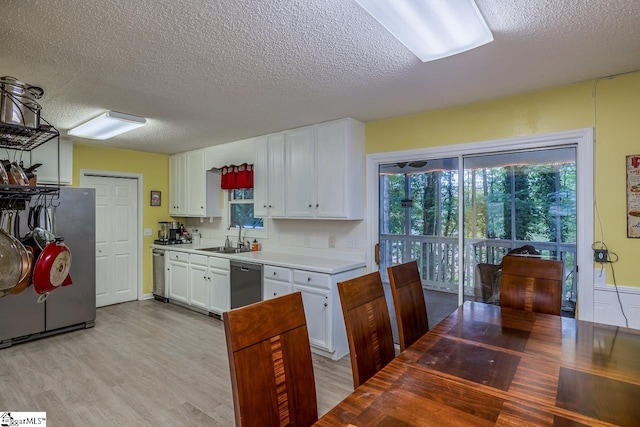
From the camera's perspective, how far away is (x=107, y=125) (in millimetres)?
3436

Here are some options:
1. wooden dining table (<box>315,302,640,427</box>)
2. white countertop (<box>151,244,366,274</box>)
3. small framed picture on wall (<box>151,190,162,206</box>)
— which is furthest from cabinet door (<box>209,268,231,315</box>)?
wooden dining table (<box>315,302,640,427</box>)

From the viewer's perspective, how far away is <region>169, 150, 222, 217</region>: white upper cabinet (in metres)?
4.98

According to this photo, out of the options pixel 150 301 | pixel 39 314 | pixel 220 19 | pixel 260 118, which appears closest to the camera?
pixel 220 19

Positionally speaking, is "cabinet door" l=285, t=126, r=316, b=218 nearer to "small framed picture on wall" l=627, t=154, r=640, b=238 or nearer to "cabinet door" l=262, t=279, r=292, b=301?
"cabinet door" l=262, t=279, r=292, b=301

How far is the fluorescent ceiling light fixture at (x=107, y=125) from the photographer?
319cm

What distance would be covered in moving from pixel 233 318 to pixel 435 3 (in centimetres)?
152

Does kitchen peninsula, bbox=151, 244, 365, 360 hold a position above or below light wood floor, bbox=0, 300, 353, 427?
above

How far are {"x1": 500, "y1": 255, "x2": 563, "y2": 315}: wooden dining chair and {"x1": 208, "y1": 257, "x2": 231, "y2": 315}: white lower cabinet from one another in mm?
2977

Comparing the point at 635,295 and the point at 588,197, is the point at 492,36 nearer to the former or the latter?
the point at 588,197

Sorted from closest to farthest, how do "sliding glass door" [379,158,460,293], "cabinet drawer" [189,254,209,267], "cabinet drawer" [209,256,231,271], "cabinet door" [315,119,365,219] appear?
"sliding glass door" [379,158,460,293] < "cabinet door" [315,119,365,219] < "cabinet drawer" [209,256,231,271] < "cabinet drawer" [189,254,209,267]

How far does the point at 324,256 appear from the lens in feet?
12.8

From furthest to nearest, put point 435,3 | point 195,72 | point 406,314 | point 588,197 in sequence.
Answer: point 588,197
point 195,72
point 406,314
point 435,3

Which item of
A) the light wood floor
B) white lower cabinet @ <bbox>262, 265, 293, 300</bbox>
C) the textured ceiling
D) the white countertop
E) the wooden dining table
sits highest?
the textured ceiling

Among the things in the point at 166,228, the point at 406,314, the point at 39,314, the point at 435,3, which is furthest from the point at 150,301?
the point at 435,3
